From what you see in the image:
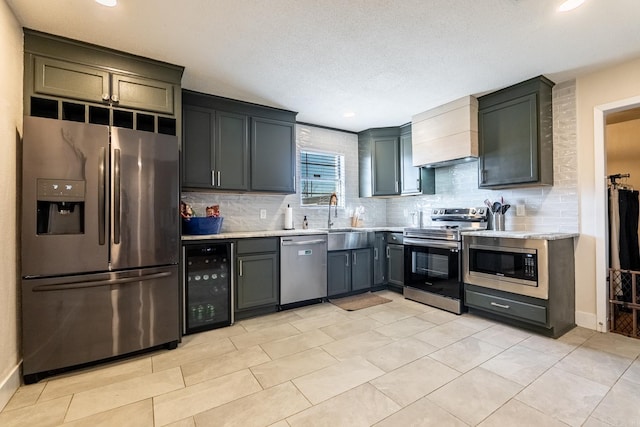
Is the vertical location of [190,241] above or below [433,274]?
above

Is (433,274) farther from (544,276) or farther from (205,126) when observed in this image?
(205,126)

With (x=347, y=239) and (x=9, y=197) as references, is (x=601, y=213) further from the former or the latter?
(x=9, y=197)

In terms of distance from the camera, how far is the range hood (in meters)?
3.48

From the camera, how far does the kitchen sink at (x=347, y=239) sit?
3.93m

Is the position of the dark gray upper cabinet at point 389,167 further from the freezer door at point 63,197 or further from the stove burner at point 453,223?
the freezer door at point 63,197

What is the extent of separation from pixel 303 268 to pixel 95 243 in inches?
83.5

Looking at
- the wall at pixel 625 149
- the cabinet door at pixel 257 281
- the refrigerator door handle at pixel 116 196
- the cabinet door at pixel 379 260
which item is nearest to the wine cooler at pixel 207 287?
the cabinet door at pixel 257 281

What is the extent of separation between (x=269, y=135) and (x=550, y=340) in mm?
3673

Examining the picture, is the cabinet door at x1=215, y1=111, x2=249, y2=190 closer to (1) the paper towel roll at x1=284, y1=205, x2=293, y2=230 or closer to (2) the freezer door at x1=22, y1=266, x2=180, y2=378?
(1) the paper towel roll at x1=284, y1=205, x2=293, y2=230

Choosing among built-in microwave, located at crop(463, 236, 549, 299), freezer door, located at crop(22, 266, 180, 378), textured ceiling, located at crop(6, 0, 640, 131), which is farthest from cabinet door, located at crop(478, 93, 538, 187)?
freezer door, located at crop(22, 266, 180, 378)

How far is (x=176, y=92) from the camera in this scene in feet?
9.04

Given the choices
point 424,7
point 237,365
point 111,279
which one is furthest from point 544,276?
point 111,279

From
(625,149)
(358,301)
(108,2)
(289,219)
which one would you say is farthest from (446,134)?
(108,2)

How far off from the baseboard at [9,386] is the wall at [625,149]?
23.0 ft
